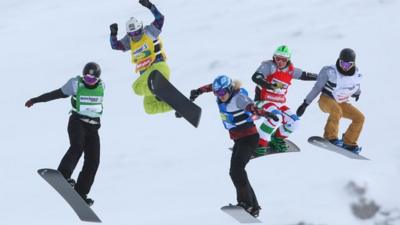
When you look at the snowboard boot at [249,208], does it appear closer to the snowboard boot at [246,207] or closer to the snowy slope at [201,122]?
the snowboard boot at [246,207]

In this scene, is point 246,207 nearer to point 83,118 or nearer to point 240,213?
point 240,213

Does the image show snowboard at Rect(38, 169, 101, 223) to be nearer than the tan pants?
Yes

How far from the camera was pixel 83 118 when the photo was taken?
47.5 feet

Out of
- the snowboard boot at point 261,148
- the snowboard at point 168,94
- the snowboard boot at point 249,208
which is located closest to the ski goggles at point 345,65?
the snowboard boot at point 261,148

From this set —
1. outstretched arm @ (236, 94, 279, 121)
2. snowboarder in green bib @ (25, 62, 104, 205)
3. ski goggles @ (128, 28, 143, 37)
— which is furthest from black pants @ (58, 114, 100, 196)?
outstretched arm @ (236, 94, 279, 121)

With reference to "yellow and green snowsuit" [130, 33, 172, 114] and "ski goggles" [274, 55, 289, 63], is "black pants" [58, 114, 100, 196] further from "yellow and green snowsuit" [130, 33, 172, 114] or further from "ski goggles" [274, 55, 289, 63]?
"ski goggles" [274, 55, 289, 63]

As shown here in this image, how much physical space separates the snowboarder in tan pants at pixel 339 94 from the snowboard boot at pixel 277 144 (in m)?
0.73

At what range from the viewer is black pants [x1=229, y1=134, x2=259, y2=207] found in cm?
1413

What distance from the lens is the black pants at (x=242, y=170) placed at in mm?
14133

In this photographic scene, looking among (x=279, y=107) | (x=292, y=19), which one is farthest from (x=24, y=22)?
(x=279, y=107)

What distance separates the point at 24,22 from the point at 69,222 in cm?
1263

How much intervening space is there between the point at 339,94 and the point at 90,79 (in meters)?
4.45

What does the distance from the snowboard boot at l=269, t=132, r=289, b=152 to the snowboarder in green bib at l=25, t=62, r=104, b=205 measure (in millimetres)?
3179

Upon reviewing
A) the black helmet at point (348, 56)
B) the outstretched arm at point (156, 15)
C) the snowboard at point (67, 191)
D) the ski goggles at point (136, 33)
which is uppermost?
the outstretched arm at point (156, 15)
